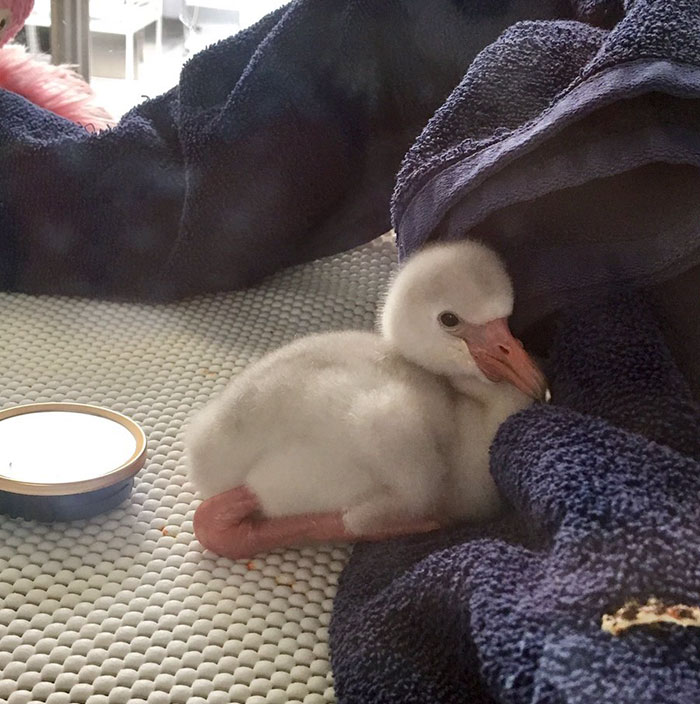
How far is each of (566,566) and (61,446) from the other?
1.51ft

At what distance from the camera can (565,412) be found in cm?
71

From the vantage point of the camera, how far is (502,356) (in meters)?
0.80

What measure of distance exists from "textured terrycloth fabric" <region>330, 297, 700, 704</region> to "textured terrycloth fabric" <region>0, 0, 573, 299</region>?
0.48 metres

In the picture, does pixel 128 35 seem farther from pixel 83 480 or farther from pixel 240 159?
pixel 83 480

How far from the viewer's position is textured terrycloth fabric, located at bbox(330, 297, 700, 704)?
0.52 metres

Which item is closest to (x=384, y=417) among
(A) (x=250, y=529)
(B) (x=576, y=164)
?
(A) (x=250, y=529)

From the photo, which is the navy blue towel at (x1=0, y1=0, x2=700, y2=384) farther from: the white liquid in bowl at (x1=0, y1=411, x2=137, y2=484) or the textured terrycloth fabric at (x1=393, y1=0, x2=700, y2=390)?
the white liquid in bowl at (x1=0, y1=411, x2=137, y2=484)

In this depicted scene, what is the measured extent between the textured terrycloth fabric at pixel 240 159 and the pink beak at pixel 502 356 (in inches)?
15.9

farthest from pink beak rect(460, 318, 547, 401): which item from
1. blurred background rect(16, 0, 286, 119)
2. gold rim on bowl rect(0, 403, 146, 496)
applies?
blurred background rect(16, 0, 286, 119)

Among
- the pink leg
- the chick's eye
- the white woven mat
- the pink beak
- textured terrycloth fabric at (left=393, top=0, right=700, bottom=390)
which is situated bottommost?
the white woven mat

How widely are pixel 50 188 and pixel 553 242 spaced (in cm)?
68

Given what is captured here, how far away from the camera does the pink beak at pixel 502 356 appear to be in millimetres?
784

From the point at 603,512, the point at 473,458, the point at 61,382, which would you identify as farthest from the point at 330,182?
the point at 603,512

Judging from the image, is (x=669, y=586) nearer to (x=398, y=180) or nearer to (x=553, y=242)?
(x=553, y=242)
